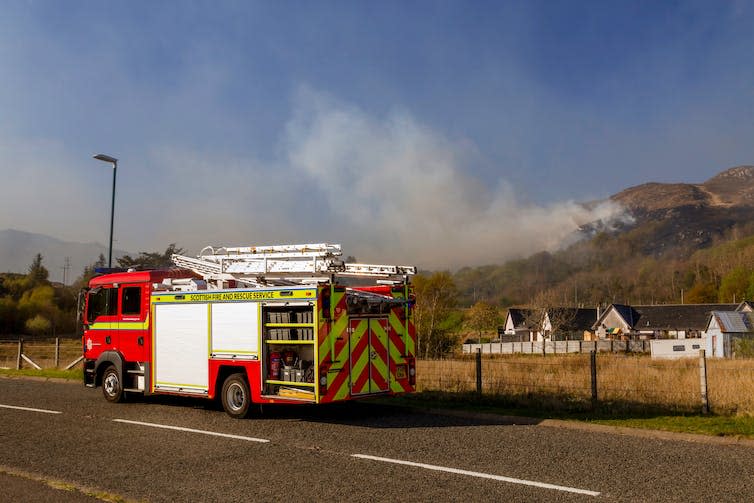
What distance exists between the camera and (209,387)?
1350cm

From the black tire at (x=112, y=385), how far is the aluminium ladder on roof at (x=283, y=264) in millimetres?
3129

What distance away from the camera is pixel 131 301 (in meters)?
15.7

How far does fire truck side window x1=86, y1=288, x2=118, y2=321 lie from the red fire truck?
74 mm

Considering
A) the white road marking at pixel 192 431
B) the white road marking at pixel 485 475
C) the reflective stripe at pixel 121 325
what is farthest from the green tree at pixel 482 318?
the white road marking at pixel 485 475

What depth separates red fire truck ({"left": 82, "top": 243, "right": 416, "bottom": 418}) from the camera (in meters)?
12.1

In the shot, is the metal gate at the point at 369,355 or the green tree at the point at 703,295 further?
the green tree at the point at 703,295

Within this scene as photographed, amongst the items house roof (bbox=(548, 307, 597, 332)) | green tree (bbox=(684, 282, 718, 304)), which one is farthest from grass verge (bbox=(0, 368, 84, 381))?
green tree (bbox=(684, 282, 718, 304))

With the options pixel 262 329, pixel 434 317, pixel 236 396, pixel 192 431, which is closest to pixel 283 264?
pixel 262 329

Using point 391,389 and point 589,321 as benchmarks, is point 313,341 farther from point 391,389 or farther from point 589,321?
point 589,321

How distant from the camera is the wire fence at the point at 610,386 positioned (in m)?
13.7

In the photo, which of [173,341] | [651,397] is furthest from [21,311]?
[651,397]

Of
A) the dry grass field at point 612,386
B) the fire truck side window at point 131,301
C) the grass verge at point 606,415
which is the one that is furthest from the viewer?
the fire truck side window at point 131,301

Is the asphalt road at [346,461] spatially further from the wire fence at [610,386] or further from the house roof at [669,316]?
the house roof at [669,316]

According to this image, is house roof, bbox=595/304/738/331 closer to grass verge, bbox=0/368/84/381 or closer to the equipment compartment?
grass verge, bbox=0/368/84/381
